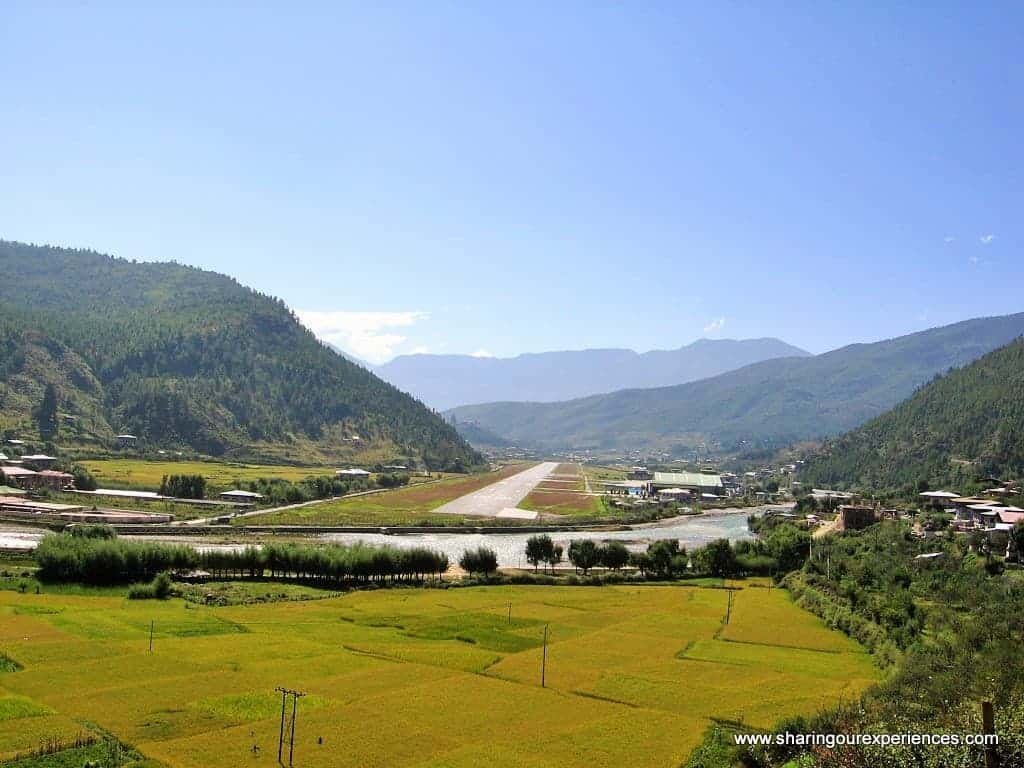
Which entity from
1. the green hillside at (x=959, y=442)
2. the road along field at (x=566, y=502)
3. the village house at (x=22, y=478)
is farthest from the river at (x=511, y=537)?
the green hillside at (x=959, y=442)

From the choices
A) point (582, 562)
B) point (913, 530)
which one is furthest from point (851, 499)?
point (582, 562)

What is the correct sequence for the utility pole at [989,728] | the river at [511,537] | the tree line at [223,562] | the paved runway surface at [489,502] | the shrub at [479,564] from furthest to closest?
the paved runway surface at [489,502] < the river at [511,537] < the shrub at [479,564] < the tree line at [223,562] < the utility pole at [989,728]

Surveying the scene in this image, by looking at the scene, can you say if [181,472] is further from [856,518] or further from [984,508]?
[984,508]

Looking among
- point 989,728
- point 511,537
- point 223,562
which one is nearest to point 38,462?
point 511,537

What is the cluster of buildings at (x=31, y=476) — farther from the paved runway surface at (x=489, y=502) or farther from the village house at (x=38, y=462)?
the paved runway surface at (x=489, y=502)

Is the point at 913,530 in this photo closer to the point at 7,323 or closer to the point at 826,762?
the point at 826,762

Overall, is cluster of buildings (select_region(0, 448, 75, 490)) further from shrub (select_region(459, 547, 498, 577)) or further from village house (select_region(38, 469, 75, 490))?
shrub (select_region(459, 547, 498, 577))
